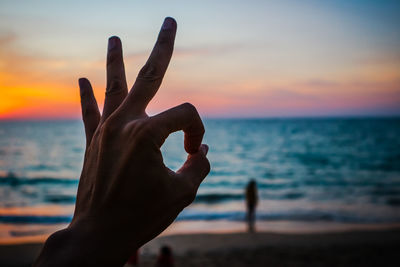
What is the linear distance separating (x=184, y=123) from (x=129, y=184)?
0.25 metres

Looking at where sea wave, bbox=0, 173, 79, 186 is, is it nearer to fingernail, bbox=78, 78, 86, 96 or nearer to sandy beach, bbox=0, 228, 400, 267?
sandy beach, bbox=0, 228, 400, 267

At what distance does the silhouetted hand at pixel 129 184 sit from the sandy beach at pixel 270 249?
9.53 m

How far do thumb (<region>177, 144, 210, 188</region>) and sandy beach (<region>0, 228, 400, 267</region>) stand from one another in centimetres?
944

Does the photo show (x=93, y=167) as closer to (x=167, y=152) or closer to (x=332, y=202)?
(x=332, y=202)

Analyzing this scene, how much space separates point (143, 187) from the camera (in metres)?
1.07

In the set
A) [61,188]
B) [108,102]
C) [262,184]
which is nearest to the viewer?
[108,102]

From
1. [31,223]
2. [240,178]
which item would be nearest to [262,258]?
[31,223]

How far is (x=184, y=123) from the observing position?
Result: 114 cm

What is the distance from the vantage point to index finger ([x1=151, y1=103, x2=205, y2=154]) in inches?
43.1

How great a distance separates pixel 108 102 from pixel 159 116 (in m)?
0.28

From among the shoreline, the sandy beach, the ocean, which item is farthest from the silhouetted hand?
the ocean

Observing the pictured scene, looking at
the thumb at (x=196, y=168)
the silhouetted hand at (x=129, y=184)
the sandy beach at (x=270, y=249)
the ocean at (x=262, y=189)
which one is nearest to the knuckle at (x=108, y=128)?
the silhouetted hand at (x=129, y=184)

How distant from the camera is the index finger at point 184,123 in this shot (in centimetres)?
109

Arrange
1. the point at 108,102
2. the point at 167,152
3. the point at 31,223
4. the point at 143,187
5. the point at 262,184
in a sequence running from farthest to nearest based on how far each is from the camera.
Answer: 1. the point at 167,152
2. the point at 262,184
3. the point at 31,223
4. the point at 108,102
5. the point at 143,187
